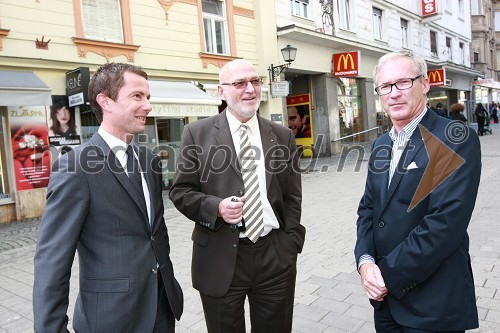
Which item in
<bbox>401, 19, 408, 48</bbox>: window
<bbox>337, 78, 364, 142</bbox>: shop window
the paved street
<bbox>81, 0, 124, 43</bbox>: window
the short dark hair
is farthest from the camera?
<bbox>401, 19, 408, 48</bbox>: window

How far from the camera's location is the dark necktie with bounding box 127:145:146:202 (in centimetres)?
190

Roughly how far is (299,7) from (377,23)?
19.3 feet

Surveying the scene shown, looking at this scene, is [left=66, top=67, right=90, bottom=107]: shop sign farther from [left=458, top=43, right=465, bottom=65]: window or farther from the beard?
[left=458, top=43, right=465, bottom=65]: window

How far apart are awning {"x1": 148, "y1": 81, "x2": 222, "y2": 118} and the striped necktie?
7080 mm

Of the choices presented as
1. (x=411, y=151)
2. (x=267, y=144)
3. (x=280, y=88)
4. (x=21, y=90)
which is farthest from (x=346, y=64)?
(x=411, y=151)

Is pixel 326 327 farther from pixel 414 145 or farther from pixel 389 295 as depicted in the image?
pixel 414 145

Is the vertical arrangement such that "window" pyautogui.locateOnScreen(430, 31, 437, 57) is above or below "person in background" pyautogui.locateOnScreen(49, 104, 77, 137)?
above

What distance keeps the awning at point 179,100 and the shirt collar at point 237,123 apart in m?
6.94

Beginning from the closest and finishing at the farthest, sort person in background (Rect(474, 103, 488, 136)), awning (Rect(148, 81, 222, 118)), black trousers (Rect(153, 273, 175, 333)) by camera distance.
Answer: black trousers (Rect(153, 273, 175, 333)) < awning (Rect(148, 81, 222, 118)) < person in background (Rect(474, 103, 488, 136))

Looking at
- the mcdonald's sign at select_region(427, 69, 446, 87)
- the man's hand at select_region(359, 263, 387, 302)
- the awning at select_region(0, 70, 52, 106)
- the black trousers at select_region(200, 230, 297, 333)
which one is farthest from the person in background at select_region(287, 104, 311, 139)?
the man's hand at select_region(359, 263, 387, 302)

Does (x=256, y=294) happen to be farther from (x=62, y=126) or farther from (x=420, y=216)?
(x=62, y=126)

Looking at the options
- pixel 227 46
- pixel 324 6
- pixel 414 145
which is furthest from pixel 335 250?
pixel 324 6

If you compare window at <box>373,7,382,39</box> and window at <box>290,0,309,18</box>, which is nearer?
window at <box>290,0,309,18</box>

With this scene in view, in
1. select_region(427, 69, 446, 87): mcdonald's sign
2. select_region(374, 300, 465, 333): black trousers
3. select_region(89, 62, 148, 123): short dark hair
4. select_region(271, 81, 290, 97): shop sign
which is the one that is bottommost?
select_region(374, 300, 465, 333): black trousers
